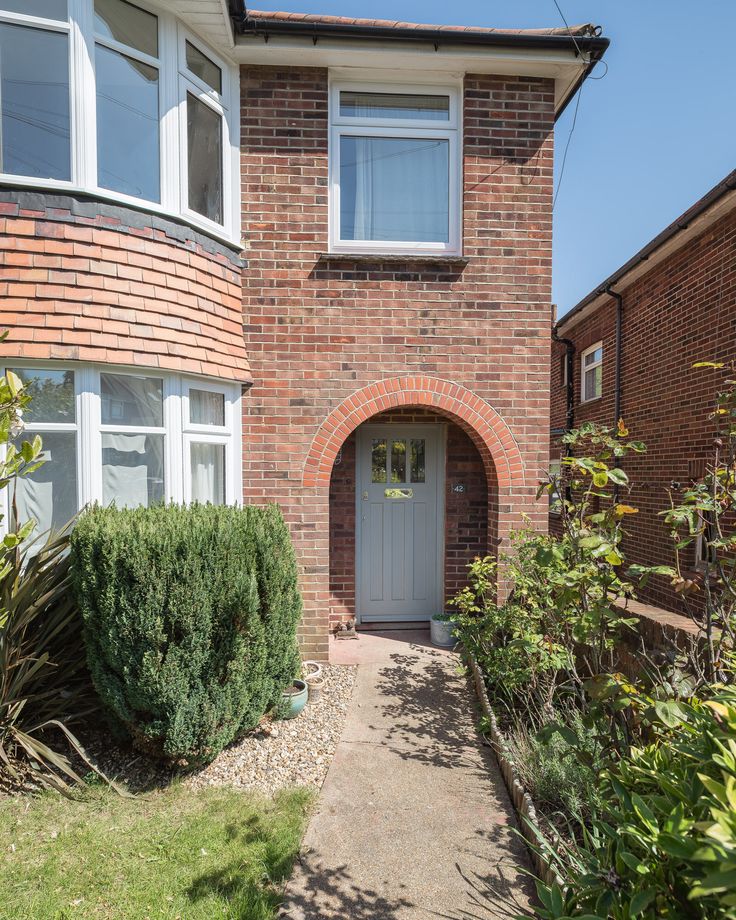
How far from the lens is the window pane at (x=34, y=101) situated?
3.80 meters

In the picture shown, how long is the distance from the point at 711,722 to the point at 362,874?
6.95 feet

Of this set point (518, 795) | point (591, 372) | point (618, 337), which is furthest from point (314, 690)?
point (591, 372)

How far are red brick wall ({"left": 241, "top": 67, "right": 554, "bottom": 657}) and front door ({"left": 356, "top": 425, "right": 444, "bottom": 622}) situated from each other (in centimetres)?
111

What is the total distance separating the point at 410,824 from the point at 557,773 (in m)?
0.94

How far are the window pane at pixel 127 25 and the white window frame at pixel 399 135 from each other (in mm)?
1739

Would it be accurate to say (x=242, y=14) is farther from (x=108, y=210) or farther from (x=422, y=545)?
(x=422, y=545)

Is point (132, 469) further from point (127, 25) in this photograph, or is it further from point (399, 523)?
point (127, 25)

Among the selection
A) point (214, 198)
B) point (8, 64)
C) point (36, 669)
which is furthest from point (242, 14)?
point (36, 669)

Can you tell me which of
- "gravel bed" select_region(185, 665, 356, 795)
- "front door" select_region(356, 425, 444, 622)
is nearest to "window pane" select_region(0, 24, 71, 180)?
"front door" select_region(356, 425, 444, 622)

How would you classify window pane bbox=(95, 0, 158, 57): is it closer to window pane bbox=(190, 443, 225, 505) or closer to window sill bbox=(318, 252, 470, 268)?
window sill bbox=(318, 252, 470, 268)

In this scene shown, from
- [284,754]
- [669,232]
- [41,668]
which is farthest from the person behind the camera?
[669,232]

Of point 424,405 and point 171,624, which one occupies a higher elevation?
point 424,405

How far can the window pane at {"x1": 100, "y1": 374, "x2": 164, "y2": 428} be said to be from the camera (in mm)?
4004

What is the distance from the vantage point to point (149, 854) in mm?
2641
